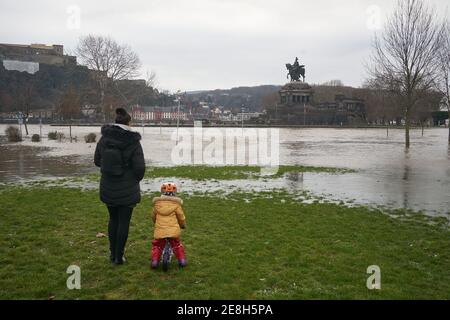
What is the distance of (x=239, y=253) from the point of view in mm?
6375

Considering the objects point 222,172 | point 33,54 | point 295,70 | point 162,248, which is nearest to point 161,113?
point 33,54

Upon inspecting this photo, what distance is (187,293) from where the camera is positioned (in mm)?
4816

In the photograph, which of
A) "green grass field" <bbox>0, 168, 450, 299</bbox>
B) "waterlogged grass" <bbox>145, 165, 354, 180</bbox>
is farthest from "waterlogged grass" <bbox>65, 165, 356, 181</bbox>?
"green grass field" <bbox>0, 168, 450, 299</bbox>

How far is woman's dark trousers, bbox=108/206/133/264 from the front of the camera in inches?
224

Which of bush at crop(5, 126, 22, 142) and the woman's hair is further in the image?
bush at crop(5, 126, 22, 142)

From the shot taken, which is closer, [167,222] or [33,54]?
[167,222]

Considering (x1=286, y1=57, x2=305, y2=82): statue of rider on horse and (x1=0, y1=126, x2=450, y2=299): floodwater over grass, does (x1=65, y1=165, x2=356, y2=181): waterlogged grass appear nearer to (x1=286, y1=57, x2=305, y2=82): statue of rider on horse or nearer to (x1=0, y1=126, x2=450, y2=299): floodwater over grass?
(x1=0, y1=126, x2=450, y2=299): floodwater over grass

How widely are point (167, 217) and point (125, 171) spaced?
87 cm

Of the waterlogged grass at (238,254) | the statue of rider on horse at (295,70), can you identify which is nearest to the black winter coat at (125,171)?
the waterlogged grass at (238,254)

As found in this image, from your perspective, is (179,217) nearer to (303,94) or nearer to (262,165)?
(262,165)

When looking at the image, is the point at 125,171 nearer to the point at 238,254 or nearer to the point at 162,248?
the point at 162,248

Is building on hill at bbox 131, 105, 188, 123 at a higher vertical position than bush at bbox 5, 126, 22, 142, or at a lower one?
higher
